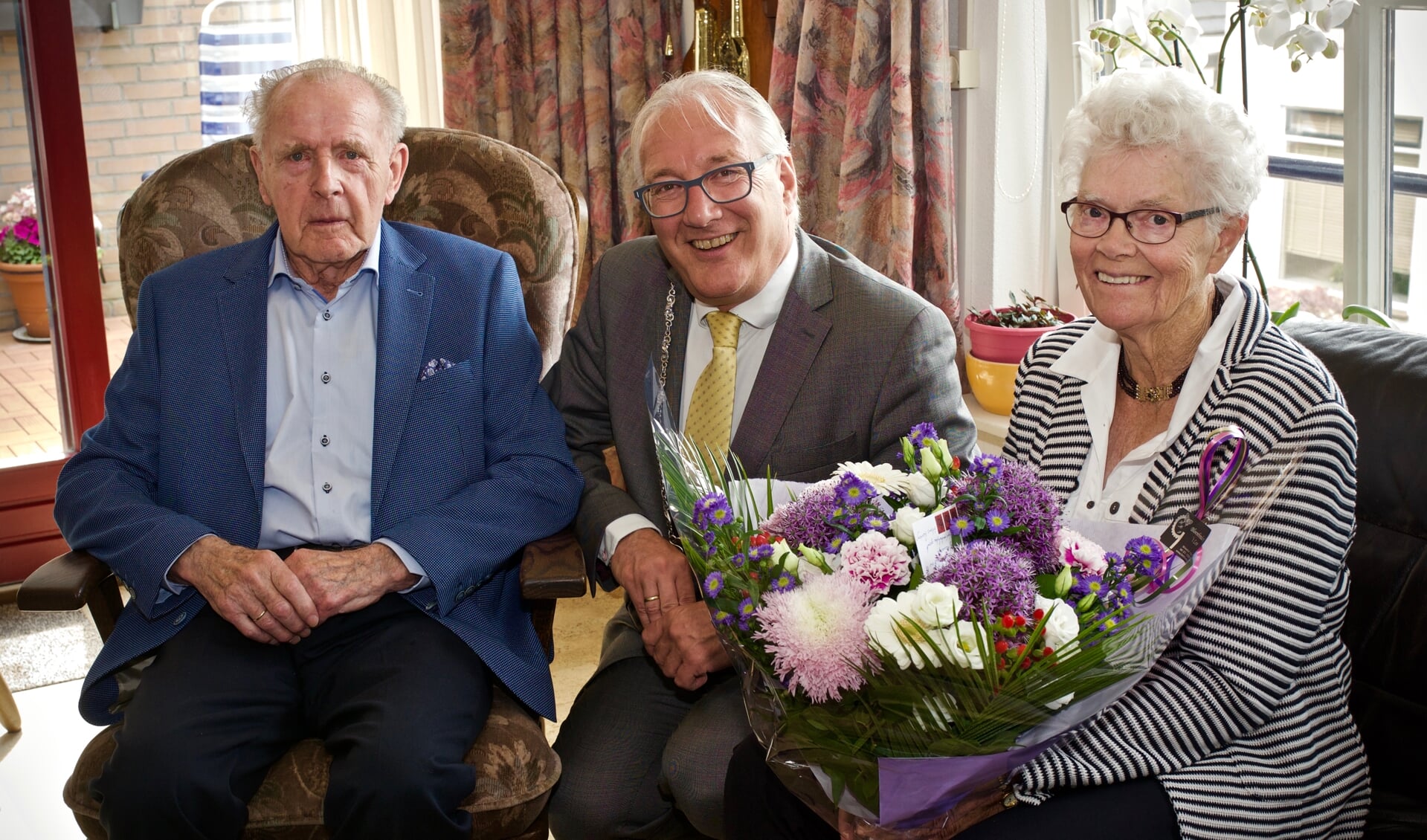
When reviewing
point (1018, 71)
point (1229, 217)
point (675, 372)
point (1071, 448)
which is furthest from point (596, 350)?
point (1018, 71)

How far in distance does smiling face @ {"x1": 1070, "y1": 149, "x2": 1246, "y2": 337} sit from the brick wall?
2990 mm

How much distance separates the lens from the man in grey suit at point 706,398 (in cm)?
178

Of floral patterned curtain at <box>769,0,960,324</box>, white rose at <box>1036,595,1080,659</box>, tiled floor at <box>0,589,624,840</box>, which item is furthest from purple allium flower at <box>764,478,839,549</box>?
floral patterned curtain at <box>769,0,960,324</box>

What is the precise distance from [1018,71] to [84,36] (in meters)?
2.62

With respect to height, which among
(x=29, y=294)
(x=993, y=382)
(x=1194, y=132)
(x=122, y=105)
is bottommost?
(x=993, y=382)

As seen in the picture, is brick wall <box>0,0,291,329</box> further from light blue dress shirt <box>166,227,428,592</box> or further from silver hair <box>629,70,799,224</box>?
silver hair <box>629,70,799,224</box>

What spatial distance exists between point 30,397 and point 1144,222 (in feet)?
10.8

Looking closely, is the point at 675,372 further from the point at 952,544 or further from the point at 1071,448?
the point at 952,544

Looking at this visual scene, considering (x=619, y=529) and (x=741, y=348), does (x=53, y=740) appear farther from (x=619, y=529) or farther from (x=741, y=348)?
(x=741, y=348)

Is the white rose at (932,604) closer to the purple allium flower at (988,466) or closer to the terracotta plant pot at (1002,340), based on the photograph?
the purple allium flower at (988,466)

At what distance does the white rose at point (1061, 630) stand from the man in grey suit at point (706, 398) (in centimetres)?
75

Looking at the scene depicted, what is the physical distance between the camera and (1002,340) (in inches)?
102

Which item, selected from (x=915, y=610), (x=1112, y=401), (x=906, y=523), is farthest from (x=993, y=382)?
(x=915, y=610)

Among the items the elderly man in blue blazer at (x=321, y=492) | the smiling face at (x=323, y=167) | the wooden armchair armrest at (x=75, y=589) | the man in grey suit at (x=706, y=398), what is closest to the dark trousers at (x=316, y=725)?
the elderly man in blue blazer at (x=321, y=492)
